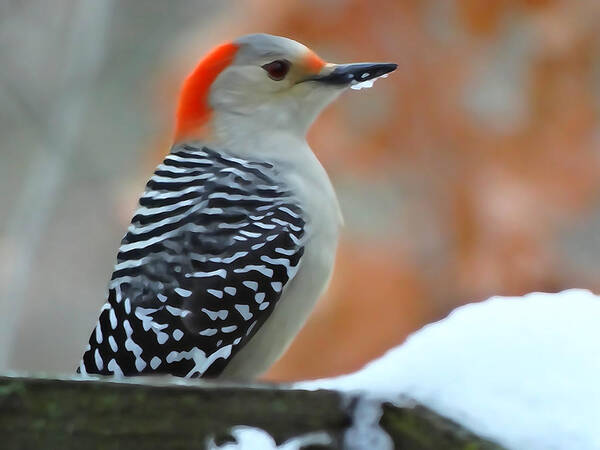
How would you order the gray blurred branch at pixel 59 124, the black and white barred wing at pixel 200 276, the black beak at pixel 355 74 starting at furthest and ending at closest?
1. the gray blurred branch at pixel 59 124
2. the black beak at pixel 355 74
3. the black and white barred wing at pixel 200 276

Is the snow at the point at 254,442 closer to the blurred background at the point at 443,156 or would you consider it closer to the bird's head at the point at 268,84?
the bird's head at the point at 268,84

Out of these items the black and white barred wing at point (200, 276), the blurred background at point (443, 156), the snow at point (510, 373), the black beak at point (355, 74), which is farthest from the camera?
the blurred background at point (443, 156)

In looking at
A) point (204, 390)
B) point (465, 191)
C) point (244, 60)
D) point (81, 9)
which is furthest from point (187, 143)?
point (81, 9)

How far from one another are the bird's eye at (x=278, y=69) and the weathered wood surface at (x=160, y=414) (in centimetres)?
63

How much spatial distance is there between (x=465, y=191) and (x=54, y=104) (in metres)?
1.70

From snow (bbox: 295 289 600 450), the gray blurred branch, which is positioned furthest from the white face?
the gray blurred branch

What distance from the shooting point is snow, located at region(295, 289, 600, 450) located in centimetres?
70

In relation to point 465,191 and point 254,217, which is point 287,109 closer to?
point 254,217

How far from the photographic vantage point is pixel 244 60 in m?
1.31

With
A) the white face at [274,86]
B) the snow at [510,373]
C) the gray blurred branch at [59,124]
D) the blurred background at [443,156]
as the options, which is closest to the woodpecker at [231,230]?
the white face at [274,86]

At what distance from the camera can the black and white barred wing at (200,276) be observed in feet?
3.58

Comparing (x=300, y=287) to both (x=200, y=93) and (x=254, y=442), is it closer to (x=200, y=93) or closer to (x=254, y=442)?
(x=200, y=93)

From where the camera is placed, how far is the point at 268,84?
4.28 feet

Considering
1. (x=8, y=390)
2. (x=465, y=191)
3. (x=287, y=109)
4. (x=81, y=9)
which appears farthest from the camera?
(x=81, y=9)
